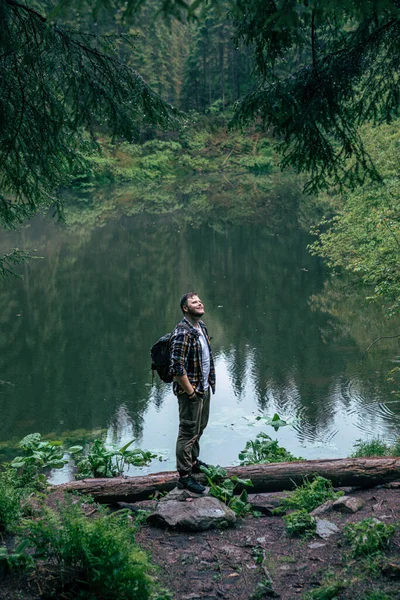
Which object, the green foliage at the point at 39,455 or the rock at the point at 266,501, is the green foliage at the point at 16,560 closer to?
the rock at the point at 266,501

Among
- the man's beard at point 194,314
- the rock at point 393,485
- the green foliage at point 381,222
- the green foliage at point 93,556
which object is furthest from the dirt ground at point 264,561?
the green foliage at point 381,222

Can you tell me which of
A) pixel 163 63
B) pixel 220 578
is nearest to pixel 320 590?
pixel 220 578

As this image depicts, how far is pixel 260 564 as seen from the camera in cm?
445

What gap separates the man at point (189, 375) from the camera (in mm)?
5398

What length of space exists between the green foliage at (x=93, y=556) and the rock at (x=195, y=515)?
1.38 metres

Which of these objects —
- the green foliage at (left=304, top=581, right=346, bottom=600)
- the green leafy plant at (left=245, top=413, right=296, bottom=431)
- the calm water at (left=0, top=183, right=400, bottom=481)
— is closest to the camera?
the green foliage at (left=304, top=581, right=346, bottom=600)

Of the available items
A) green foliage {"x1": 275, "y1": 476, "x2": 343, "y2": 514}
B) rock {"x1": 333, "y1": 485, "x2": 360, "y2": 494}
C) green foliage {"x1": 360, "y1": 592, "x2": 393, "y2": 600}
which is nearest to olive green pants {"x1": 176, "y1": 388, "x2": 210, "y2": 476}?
green foliage {"x1": 275, "y1": 476, "x2": 343, "y2": 514}

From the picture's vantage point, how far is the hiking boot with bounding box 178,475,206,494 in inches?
218

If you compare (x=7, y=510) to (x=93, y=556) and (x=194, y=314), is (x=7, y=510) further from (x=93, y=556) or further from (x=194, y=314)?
(x=194, y=314)

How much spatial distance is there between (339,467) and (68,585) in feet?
10.1

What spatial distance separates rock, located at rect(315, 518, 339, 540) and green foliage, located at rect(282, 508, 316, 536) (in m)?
0.05

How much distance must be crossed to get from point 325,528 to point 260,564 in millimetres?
670

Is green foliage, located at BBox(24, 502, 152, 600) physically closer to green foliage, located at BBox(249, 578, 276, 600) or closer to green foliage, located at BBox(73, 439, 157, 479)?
green foliage, located at BBox(249, 578, 276, 600)

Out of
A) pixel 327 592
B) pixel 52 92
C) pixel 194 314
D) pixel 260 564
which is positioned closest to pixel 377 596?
pixel 327 592
